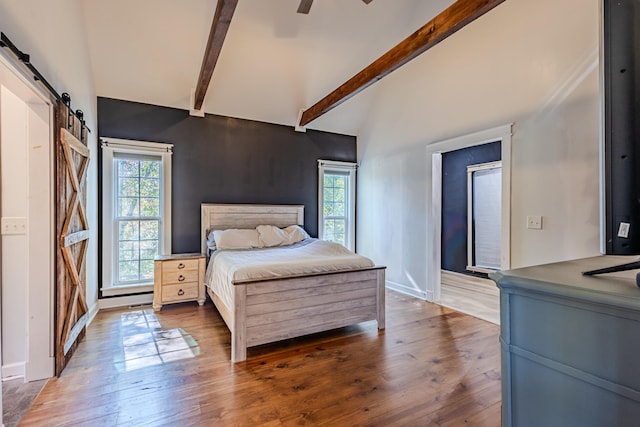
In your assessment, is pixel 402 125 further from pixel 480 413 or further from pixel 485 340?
pixel 480 413

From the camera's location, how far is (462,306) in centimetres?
395

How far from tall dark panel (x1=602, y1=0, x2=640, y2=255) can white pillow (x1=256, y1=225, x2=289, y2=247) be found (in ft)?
11.3

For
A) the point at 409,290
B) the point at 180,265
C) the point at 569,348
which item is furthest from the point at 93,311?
the point at 569,348

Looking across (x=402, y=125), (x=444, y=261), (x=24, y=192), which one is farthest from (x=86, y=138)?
(x=444, y=261)

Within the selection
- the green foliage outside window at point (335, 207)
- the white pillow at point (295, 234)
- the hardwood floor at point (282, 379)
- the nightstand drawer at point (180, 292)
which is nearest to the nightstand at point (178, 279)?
the nightstand drawer at point (180, 292)

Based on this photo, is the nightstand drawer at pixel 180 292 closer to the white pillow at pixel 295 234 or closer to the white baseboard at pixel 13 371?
the white pillow at pixel 295 234

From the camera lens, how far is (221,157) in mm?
4523

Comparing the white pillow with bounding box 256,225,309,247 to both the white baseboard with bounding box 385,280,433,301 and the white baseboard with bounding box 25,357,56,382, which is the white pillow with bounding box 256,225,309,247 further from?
the white baseboard with bounding box 25,357,56,382

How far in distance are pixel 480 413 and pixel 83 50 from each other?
4.79m

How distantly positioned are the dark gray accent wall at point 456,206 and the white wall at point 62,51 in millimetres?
5399

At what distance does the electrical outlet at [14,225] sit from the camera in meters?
2.23

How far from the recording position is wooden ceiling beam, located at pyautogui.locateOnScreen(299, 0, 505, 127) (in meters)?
2.32

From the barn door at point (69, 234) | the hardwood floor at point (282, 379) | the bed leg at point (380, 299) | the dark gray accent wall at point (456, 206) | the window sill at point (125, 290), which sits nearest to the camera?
the hardwood floor at point (282, 379)

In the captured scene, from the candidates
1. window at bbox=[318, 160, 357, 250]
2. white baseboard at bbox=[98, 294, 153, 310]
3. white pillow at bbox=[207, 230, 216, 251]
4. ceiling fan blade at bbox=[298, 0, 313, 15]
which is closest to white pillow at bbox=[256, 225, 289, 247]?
white pillow at bbox=[207, 230, 216, 251]
